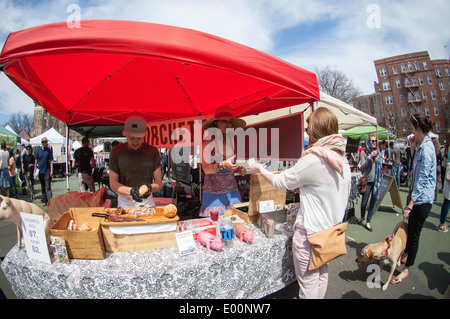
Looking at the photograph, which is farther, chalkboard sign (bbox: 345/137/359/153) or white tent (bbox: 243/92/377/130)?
white tent (bbox: 243/92/377/130)

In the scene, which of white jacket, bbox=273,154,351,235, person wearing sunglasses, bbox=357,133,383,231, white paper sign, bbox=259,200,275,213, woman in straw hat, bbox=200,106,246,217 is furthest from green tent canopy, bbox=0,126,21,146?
person wearing sunglasses, bbox=357,133,383,231

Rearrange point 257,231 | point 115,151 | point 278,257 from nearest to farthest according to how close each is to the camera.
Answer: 1. point 278,257
2. point 257,231
3. point 115,151

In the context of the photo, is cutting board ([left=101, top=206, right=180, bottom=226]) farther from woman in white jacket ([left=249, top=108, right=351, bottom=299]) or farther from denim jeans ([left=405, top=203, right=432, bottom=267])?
denim jeans ([left=405, top=203, right=432, bottom=267])

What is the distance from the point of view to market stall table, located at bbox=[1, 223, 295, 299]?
1310 millimetres

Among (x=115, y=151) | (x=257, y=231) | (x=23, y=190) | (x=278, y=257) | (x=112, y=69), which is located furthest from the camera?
(x=23, y=190)

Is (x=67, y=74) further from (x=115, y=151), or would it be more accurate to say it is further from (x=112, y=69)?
(x=115, y=151)

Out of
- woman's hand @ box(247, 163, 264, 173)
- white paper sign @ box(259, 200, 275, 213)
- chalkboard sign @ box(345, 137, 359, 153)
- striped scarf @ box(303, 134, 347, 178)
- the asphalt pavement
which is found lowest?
the asphalt pavement

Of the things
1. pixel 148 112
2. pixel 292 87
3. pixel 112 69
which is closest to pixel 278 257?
pixel 292 87

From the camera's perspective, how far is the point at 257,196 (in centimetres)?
199

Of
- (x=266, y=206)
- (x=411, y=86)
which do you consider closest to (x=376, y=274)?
(x=266, y=206)

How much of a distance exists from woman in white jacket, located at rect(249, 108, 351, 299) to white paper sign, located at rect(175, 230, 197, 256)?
0.72 metres

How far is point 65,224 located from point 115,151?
2.48 feet

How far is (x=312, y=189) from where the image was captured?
4.69 ft

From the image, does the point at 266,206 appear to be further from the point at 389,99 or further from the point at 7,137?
the point at 389,99
